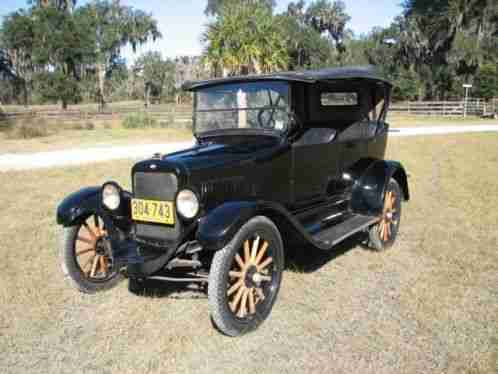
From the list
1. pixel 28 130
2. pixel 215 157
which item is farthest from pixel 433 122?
pixel 215 157

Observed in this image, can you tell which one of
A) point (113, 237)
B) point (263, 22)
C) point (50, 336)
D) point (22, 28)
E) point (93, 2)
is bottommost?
point (50, 336)

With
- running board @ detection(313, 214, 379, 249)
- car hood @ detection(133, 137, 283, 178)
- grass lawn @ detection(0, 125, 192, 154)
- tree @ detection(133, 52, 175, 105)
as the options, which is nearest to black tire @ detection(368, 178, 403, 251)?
running board @ detection(313, 214, 379, 249)

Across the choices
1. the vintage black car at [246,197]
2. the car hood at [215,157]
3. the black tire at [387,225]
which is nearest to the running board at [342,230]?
the vintage black car at [246,197]

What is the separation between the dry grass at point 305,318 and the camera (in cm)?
305

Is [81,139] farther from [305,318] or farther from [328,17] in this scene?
[328,17]

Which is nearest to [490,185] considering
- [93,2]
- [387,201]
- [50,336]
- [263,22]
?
[387,201]

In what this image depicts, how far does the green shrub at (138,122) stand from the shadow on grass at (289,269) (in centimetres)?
1923

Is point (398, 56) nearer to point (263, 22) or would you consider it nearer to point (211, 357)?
point (263, 22)

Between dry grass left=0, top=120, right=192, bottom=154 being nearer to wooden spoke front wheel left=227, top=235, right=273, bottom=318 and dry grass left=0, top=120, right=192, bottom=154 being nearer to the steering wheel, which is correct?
the steering wheel

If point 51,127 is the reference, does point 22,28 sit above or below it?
above

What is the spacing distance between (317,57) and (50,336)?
2278 inches

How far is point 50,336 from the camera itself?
11.2 ft

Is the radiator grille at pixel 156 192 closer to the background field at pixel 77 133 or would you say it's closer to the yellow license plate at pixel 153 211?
the yellow license plate at pixel 153 211

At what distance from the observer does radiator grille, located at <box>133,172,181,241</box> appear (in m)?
3.59
